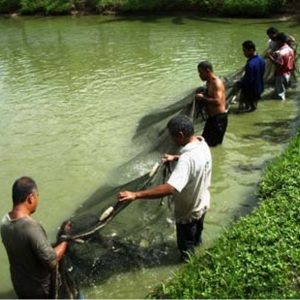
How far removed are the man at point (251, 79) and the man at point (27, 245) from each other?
6.72 metres

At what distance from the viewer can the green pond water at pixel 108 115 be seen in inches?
255

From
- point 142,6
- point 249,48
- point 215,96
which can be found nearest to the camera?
point 215,96

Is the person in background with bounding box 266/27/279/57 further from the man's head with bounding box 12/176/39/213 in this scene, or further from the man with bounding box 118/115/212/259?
the man's head with bounding box 12/176/39/213

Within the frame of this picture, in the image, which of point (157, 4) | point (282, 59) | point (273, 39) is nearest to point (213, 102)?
point (282, 59)

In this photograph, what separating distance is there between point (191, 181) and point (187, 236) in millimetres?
765

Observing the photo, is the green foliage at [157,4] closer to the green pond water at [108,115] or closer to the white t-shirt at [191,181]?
the green pond water at [108,115]

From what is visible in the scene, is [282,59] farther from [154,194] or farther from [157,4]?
[157,4]

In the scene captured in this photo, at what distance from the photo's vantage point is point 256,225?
496 centimetres

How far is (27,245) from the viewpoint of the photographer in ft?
10.7

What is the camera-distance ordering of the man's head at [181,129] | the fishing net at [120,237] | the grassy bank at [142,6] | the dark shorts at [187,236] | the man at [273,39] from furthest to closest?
the grassy bank at [142,6], the man at [273,39], the dark shorts at [187,236], the fishing net at [120,237], the man's head at [181,129]

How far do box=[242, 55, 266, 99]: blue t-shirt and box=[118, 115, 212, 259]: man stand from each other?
4954 millimetres

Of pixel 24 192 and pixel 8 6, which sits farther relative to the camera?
pixel 8 6

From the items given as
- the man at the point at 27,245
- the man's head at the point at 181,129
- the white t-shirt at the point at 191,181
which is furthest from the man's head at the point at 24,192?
the man's head at the point at 181,129

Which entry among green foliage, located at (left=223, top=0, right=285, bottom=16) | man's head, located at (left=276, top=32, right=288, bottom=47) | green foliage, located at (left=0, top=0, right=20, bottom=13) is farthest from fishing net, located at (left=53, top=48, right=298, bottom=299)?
green foliage, located at (left=0, top=0, right=20, bottom=13)
